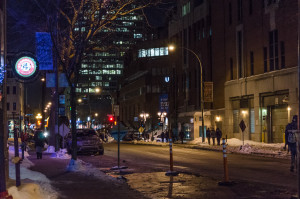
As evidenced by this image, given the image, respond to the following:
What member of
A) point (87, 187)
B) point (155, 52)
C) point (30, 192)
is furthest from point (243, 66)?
point (155, 52)

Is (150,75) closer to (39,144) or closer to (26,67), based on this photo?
(39,144)

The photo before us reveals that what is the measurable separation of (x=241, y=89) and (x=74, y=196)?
1506 inches

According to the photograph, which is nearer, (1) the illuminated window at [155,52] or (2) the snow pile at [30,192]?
(2) the snow pile at [30,192]

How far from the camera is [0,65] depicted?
10.4 meters

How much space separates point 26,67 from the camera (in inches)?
485

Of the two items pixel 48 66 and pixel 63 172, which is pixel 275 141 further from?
pixel 63 172

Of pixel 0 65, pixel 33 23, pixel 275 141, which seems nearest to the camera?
pixel 0 65

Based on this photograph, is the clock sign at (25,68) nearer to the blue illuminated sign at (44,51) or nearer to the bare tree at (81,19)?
the bare tree at (81,19)

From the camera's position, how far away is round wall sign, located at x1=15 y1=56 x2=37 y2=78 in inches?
484

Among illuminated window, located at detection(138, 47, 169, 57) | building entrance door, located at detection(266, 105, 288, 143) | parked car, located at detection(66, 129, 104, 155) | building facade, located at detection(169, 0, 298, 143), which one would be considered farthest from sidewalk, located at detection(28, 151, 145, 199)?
illuminated window, located at detection(138, 47, 169, 57)

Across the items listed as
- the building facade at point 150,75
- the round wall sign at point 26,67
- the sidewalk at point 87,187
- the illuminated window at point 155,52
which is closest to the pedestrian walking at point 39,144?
the sidewalk at point 87,187

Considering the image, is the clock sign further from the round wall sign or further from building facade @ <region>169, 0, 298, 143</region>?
building facade @ <region>169, 0, 298, 143</region>

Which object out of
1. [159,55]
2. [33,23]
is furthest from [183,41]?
[33,23]

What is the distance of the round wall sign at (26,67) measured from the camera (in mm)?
12305
